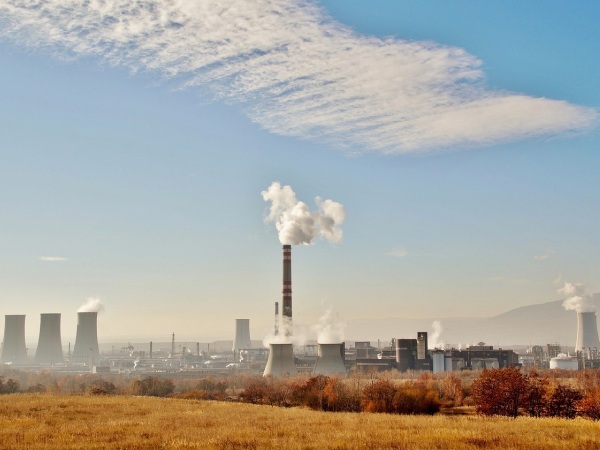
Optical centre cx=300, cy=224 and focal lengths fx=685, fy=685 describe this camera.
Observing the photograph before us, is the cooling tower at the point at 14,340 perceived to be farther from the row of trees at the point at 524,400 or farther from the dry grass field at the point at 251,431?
the row of trees at the point at 524,400

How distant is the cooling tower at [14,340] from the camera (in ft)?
393

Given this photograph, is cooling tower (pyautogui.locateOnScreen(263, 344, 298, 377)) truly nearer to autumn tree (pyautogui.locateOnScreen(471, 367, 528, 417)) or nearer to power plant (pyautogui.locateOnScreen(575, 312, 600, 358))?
autumn tree (pyautogui.locateOnScreen(471, 367, 528, 417))

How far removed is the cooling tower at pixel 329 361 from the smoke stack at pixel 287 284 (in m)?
5.04

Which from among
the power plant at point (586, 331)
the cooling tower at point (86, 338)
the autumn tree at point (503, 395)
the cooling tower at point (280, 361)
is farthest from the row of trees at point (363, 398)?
the power plant at point (586, 331)

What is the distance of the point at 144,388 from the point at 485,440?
1744 inches

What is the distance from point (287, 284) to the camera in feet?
246

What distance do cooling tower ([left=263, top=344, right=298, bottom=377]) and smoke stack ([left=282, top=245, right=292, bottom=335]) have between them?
149 inches

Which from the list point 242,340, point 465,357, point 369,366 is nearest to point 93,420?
point 369,366

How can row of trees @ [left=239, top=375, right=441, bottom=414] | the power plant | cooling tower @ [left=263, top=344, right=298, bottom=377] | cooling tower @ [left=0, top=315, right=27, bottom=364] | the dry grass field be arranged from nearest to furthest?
the dry grass field → row of trees @ [left=239, top=375, right=441, bottom=414] → cooling tower @ [left=263, top=344, right=298, bottom=377] → cooling tower @ [left=0, top=315, right=27, bottom=364] → the power plant

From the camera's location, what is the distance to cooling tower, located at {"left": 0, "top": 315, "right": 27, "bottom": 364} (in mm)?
119938

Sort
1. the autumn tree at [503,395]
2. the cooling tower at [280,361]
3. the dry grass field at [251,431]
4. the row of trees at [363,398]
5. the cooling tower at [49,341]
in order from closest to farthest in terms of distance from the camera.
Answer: the dry grass field at [251,431] → the autumn tree at [503,395] → the row of trees at [363,398] → the cooling tower at [280,361] → the cooling tower at [49,341]

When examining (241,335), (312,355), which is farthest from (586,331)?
(241,335)

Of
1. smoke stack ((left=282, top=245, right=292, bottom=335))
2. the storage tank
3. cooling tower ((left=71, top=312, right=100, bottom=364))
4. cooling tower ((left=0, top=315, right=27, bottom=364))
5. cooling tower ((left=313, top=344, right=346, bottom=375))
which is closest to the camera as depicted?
cooling tower ((left=313, top=344, right=346, bottom=375))

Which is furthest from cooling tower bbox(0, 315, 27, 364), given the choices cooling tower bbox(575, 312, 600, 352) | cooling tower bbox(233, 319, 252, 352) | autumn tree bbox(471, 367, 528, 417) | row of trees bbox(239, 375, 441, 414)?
cooling tower bbox(575, 312, 600, 352)
